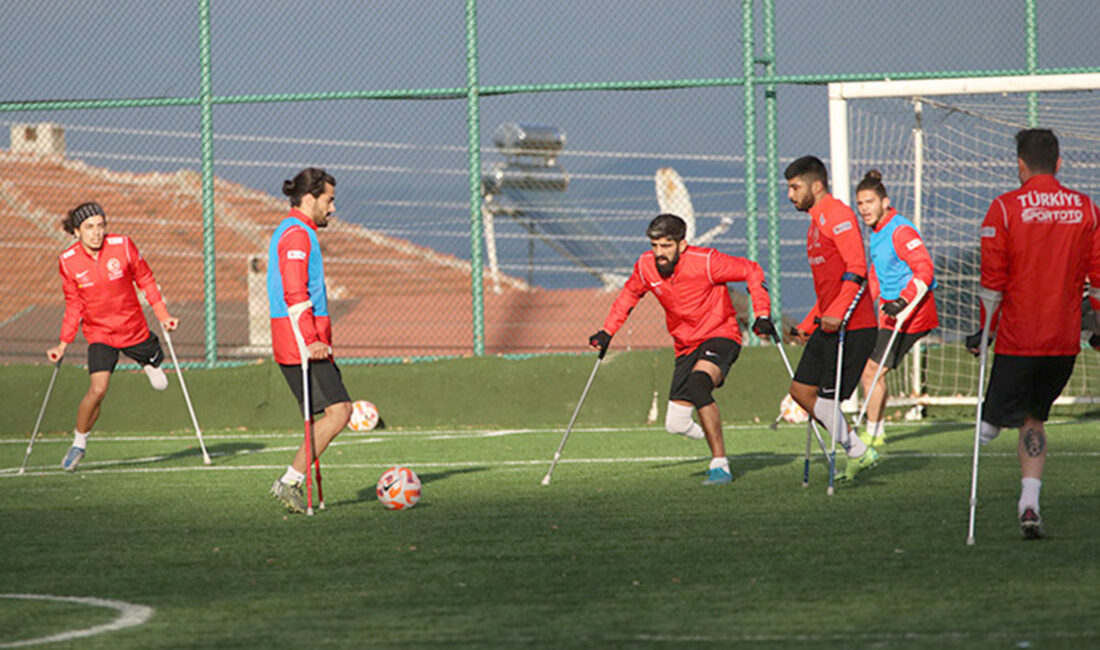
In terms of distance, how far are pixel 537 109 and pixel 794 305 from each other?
3427 mm

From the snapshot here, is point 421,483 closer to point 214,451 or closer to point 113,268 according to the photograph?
point 113,268

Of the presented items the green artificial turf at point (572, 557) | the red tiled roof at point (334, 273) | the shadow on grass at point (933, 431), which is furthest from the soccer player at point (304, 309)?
the red tiled roof at point (334, 273)

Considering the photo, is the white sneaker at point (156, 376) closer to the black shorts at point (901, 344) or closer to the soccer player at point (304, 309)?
the soccer player at point (304, 309)

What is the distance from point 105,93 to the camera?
16.4 metres

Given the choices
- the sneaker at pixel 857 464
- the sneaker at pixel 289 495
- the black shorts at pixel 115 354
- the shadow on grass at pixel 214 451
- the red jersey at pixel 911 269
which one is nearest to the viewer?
the sneaker at pixel 289 495

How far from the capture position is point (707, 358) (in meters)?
10.1

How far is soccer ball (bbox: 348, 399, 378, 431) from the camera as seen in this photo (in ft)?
51.2

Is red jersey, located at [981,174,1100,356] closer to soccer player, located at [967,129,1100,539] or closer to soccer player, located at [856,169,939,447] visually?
soccer player, located at [967,129,1100,539]

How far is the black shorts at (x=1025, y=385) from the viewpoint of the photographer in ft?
23.9

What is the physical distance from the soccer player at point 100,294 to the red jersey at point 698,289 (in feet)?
13.8

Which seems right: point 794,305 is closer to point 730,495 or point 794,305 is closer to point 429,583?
point 730,495

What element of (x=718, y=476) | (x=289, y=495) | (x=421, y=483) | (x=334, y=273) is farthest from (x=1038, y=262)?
(x=334, y=273)

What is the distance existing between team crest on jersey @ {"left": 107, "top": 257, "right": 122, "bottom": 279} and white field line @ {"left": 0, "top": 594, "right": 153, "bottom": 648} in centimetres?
620

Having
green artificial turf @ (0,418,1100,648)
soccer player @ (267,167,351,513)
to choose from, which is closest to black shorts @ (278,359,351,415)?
soccer player @ (267,167,351,513)
